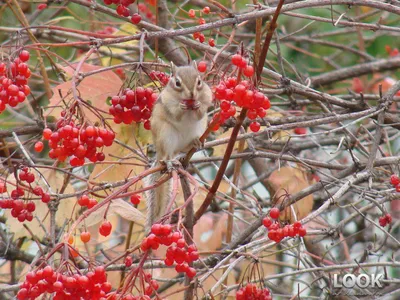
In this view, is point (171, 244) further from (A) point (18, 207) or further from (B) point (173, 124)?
(B) point (173, 124)

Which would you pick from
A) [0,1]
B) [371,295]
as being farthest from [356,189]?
[0,1]

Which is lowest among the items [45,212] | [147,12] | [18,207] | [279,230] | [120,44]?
[279,230]

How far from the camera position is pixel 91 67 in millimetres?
3162

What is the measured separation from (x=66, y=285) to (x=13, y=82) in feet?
3.09

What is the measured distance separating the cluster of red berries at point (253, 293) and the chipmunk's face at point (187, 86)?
0.87m

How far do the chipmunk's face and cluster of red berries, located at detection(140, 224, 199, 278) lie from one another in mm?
1082

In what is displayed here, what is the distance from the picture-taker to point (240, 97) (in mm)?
2111

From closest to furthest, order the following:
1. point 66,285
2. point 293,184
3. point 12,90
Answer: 1. point 66,285
2. point 12,90
3. point 293,184

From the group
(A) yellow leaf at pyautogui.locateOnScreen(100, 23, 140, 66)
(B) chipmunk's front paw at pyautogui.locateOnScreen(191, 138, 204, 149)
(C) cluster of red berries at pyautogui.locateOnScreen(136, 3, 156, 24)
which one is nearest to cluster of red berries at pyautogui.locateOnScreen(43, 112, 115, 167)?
(B) chipmunk's front paw at pyautogui.locateOnScreen(191, 138, 204, 149)

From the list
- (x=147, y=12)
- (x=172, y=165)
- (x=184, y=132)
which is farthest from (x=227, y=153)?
(x=147, y=12)

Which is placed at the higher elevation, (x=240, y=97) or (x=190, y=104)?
(x=190, y=104)

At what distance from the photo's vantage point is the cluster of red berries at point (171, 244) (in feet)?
6.48

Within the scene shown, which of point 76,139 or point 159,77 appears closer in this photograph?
point 76,139

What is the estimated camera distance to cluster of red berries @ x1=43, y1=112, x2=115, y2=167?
233 centimetres
